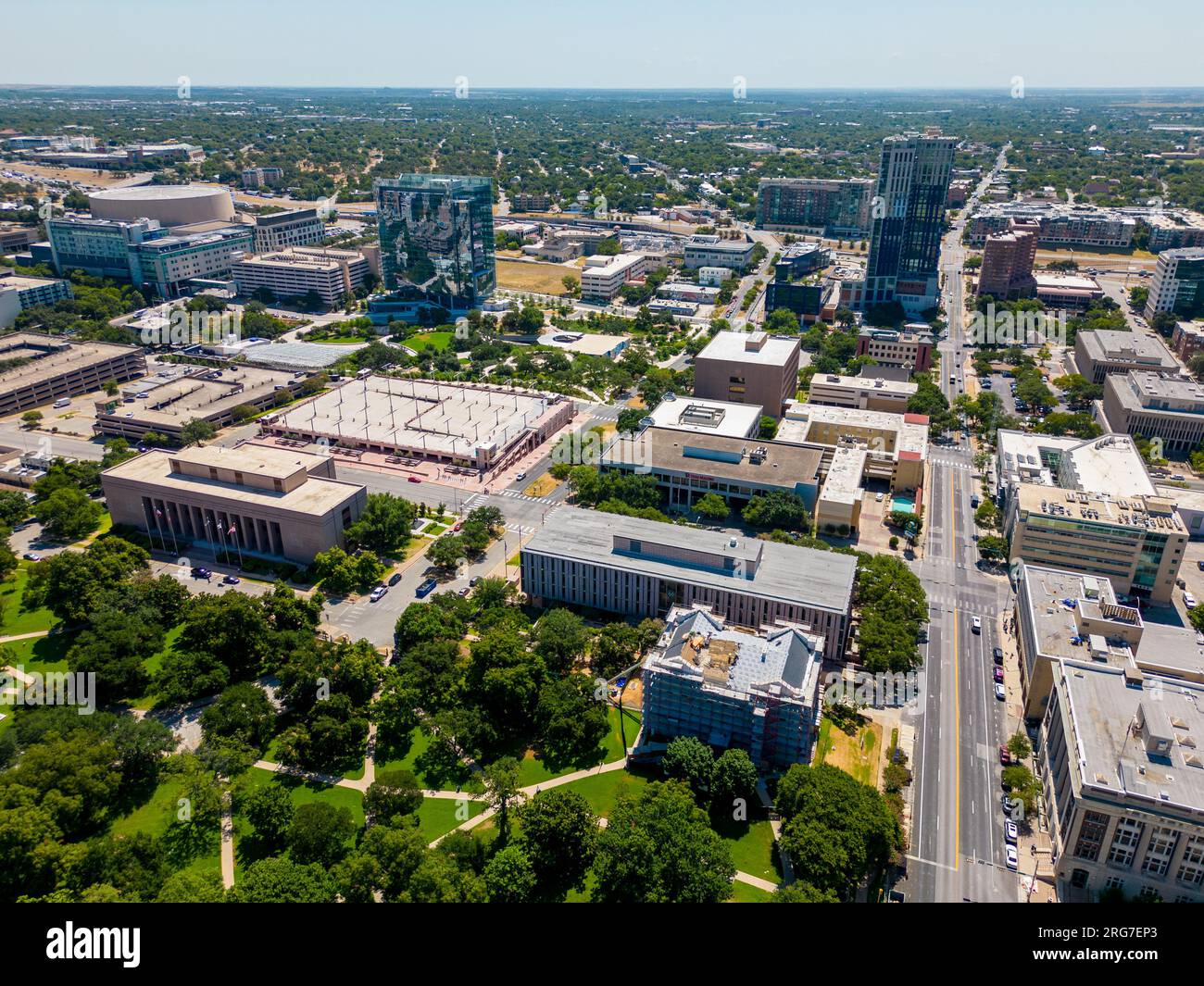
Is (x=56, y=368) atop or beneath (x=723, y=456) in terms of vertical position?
atop

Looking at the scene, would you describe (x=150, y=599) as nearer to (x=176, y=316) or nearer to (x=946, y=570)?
(x=946, y=570)

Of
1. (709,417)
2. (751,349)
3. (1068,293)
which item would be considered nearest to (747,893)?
(709,417)

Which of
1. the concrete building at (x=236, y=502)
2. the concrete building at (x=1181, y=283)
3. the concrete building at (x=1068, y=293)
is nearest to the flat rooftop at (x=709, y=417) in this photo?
the concrete building at (x=236, y=502)

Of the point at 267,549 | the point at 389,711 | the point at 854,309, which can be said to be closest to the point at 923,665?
the point at 389,711

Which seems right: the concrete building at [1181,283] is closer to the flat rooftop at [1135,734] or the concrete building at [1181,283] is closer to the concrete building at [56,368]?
the flat rooftop at [1135,734]

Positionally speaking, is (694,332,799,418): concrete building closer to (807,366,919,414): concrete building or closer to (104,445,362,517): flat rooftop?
(807,366,919,414): concrete building

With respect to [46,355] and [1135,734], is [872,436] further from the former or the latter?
[46,355]

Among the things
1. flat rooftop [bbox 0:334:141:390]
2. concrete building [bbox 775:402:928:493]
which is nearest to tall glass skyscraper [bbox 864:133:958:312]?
concrete building [bbox 775:402:928:493]
